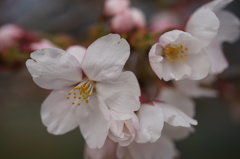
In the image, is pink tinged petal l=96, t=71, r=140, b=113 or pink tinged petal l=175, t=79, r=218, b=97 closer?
pink tinged petal l=96, t=71, r=140, b=113

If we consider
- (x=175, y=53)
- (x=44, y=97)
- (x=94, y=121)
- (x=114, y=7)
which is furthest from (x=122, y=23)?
(x=44, y=97)

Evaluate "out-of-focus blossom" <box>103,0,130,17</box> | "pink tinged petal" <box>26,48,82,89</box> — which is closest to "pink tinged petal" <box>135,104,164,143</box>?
"pink tinged petal" <box>26,48,82,89</box>

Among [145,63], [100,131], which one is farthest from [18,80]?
[100,131]

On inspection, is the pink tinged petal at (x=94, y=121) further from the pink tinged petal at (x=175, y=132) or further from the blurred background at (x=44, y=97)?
the blurred background at (x=44, y=97)

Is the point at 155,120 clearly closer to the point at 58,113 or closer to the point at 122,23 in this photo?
the point at 58,113

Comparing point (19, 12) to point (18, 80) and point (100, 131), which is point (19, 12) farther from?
point (100, 131)

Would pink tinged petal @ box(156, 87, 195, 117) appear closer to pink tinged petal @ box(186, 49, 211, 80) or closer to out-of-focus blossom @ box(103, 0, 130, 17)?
pink tinged petal @ box(186, 49, 211, 80)
